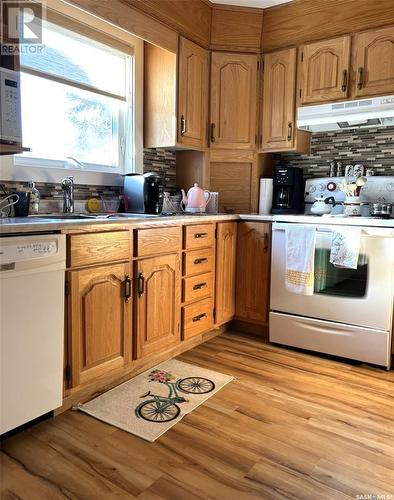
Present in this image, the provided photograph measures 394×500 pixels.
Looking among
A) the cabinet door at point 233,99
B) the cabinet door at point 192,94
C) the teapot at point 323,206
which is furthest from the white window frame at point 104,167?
the teapot at point 323,206

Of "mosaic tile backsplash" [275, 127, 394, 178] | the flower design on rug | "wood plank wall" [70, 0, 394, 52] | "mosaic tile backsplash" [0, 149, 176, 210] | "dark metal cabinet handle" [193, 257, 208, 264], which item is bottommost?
the flower design on rug

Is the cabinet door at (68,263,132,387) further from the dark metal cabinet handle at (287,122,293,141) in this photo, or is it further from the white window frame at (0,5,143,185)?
the dark metal cabinet handle at (287,122,293,141)

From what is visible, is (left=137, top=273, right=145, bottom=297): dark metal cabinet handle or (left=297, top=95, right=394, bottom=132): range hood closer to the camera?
(left=137, top=273, right=145, bottom=297): dark metal cabinet handle

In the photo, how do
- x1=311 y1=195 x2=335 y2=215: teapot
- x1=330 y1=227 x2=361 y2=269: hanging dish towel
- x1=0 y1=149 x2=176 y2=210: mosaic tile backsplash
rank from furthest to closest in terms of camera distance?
1. x1=311 y1=195 x2=335 y2=215: teapot
2. x1=330 y1=227 x2=361 y2=269: hanging dish towel
3. x1=0 y1=149 x2=176 y2=210: mosaic tile backsplash

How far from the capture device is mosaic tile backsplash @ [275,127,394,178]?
9.68ft

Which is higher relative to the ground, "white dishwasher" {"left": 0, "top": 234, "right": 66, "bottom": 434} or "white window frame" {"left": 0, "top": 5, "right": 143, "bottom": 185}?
"white window frame" {"left": 0, "top": 5, "right": 143, "bottom": 185}

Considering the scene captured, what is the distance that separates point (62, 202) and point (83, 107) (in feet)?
2.26

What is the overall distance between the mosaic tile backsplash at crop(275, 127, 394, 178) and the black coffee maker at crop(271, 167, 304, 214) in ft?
0.53

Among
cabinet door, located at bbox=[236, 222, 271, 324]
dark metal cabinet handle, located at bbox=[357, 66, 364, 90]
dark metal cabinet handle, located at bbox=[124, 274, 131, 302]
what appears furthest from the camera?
cabinet door, located at bbox=[236, 222, 271, 324]

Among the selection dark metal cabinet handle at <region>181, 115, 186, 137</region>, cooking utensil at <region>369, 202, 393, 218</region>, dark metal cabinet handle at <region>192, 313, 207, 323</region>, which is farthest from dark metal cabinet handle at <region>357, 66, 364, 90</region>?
dark metal cabinet handle at <region>192, 313, 207, 323</region>

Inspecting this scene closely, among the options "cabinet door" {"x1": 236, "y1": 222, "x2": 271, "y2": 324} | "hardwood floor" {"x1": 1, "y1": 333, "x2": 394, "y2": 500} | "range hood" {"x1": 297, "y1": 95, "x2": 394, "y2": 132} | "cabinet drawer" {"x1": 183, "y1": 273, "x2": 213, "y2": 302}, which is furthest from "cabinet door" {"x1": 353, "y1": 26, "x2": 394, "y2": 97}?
"hardwood floor" {"x1": 1, "y1": 333, "x2": 394, "y2": 500}

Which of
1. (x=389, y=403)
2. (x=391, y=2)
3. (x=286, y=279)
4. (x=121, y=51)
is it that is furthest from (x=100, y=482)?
(x=391, y=2)

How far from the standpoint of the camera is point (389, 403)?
6.68 ft

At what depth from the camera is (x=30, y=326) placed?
1.58m
